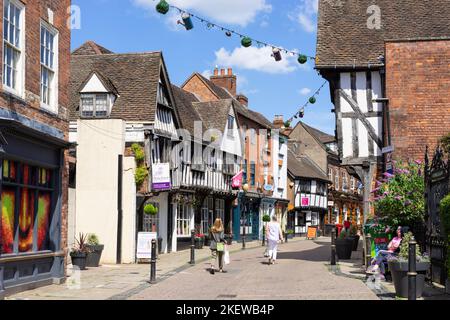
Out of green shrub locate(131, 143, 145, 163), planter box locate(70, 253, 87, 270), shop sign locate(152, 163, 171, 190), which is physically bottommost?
planter box locate(70, 253, 87, 270)

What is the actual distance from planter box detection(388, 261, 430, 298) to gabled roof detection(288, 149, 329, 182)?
40670 millimetres

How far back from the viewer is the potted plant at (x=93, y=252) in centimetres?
2036

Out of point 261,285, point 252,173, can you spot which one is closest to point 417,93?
point 261,285

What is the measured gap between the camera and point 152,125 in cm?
2366

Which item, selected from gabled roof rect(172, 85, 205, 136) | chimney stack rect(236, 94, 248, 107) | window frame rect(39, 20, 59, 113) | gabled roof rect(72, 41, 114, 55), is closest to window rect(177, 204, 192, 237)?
gabled roof rect(172, 85, 205, 136)

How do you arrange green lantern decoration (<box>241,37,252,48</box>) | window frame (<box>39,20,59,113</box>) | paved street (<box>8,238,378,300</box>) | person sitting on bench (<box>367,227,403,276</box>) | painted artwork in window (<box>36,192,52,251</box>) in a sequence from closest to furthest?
paved street (<box>8,238,378,300</box>)
painted artwork in window (<box>36,192,52,251</box>)
person sitting on bench (<box>367,227,403,276</box>)
window frame (<box>39,20,59,113</box>)
green lantern decoration (<box>241,37,252,48</box>)

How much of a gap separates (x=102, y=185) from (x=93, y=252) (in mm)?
2965

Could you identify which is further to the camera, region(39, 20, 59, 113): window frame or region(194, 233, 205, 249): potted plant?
region(194, 233, 205, 249): potted plant

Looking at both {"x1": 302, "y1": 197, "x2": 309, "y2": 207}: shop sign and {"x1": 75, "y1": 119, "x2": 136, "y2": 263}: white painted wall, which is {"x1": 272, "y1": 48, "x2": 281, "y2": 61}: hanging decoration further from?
{"x1": 302, "y1": 197, "x2": 309, "y2": 207}: shop sign

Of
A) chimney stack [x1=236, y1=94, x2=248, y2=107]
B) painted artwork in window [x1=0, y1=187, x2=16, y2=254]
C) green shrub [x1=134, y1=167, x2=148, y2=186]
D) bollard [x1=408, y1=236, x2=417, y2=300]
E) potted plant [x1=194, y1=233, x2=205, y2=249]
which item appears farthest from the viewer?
chimney stack [x1=236, y1=94, x2=248, y2=107]

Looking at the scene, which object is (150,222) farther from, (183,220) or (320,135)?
(320,135)

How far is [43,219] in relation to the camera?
14.4m

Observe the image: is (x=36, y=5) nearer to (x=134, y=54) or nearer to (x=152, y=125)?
(x=152, y=125)

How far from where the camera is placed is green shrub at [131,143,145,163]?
22736 mm
